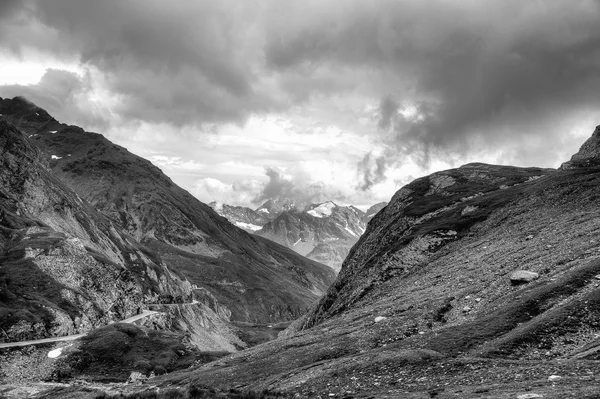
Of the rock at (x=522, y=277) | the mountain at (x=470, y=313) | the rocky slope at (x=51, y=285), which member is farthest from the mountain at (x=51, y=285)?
the rock at (x=522, y=277)

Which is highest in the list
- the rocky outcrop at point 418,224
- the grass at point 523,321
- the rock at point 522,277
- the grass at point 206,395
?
the rocky outcrop at point 418,224

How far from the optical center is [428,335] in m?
47.0

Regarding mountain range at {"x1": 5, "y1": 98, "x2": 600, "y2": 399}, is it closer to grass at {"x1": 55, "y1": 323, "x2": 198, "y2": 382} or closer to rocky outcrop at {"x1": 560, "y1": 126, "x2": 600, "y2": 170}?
grass at {"x1": 55, "y1": 323, "x2": 198, "y2": 382}

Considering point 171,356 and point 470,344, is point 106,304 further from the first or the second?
point 470,344

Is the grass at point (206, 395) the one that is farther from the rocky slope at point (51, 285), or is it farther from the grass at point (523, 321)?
the rocky slope at point (51, 285)

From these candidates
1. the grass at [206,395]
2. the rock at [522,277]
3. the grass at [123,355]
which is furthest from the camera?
the grass at [123,355]

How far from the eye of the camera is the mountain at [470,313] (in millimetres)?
31672

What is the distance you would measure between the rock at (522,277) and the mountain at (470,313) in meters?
0.14

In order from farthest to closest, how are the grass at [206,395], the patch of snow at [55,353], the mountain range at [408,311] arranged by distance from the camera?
the patch of snow at [55,353] → the grass at [206,395] → the mountain range at [408,311]

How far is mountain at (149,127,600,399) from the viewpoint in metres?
31.7

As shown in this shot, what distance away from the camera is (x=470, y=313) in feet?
170

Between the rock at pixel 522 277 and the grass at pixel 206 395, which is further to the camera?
the rock at pixel 522 277

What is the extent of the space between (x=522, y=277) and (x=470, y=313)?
9.65m

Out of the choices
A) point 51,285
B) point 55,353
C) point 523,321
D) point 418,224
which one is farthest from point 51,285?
point 523,321
